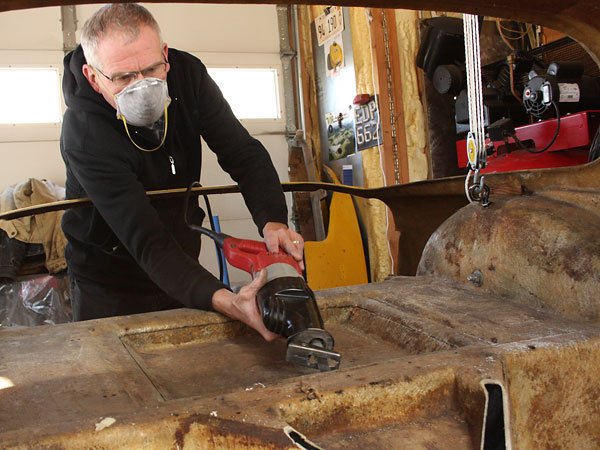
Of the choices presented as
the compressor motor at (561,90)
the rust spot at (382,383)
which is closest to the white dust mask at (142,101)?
the rust spot at (382,383)

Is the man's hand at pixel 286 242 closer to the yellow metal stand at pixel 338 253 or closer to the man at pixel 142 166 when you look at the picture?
the man at pixel 142 166

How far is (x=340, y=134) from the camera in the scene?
15.0ft

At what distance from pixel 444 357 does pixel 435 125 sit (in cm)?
344

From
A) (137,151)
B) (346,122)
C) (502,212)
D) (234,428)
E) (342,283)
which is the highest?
(346,122)

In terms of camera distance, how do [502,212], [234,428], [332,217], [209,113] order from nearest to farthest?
[234,428]
[502,212]
[209,113]
[332,217]

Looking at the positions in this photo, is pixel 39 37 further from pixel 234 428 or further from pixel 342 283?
pixel 234 428

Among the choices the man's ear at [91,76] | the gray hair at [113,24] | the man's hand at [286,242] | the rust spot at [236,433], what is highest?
the gray hair at [113,24]

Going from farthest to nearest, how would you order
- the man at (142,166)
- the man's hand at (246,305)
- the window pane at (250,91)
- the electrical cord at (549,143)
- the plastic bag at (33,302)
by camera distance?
1. the window pane at (250,91)
2. the plastic bag at (33,302)
3. the electrical cord at (549,143)
4. the man at (142,166)
5. the man's hand at (246,305)

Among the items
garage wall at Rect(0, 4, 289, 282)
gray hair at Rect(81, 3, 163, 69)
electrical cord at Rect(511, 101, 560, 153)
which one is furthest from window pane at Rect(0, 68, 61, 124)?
electrical cord at Rect(511, 101, 560, 153)

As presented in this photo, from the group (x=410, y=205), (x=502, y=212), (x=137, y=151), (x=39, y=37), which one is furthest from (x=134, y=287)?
(x=39, y=37)

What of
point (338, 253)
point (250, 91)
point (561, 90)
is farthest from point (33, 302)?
point (561, 90)

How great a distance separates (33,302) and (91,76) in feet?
9.50

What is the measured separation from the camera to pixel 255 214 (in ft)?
5.53

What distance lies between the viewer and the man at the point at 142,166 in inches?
56.2
